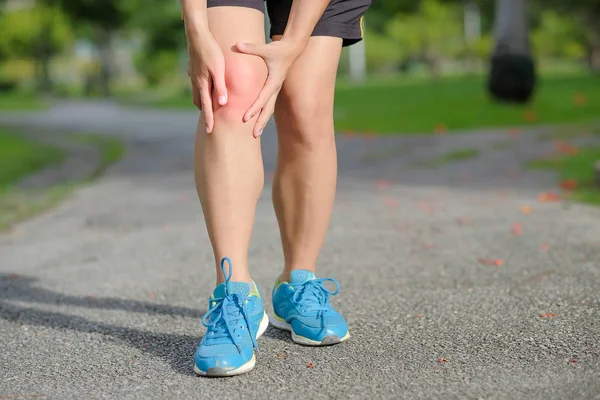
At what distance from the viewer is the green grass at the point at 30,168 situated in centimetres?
553

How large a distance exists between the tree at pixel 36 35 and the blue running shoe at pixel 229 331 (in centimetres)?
3815

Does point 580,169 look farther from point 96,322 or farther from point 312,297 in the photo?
point 96,322

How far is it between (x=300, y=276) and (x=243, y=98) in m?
0.63

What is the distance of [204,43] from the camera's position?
216 cm

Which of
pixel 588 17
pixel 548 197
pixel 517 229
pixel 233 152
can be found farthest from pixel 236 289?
pixel 588 17

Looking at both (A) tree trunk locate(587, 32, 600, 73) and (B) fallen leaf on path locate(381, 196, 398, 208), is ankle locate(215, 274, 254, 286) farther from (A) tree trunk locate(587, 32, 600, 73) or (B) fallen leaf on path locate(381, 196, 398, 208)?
(A) tree trunk locate(587, 32, 600, 73)

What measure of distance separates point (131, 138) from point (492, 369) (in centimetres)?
1020

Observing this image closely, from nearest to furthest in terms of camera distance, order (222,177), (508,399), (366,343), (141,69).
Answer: (508,399)
(222,177)
(366,343)
(141,69)

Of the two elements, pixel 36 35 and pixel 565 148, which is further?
pixel 36 35

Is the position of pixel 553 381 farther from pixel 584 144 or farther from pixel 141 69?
pixel 141 69

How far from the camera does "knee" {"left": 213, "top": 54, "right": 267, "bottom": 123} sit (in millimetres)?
2184

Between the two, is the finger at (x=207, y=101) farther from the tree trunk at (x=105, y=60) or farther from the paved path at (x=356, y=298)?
the tree trunk at (x=105, y=60)

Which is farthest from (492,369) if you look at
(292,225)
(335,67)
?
(335,67)

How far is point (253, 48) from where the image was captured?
7.17 feet
